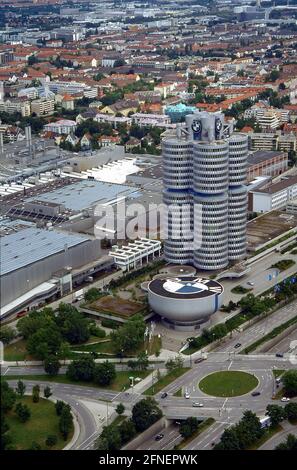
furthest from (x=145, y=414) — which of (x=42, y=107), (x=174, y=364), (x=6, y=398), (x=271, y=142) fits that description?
(x=42, y=107)

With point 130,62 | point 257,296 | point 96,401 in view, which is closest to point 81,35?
point 130,62

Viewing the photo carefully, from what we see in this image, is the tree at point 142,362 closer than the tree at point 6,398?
No

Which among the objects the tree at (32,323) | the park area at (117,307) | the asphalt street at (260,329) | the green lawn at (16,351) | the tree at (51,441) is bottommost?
the asphalt street at (260,329)

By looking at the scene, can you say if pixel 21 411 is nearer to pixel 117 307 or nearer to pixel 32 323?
pixel 32 323

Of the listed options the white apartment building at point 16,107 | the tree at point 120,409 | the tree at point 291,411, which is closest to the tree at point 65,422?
the tree at point 120,409

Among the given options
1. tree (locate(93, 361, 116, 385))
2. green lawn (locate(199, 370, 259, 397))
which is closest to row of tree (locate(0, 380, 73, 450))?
tree (locate(93, 361, 116, 385))

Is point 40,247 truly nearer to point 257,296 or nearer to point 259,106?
point 257,296

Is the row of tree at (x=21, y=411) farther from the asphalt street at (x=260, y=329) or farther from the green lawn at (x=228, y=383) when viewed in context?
the asphalt street at (x=260, y=329)
